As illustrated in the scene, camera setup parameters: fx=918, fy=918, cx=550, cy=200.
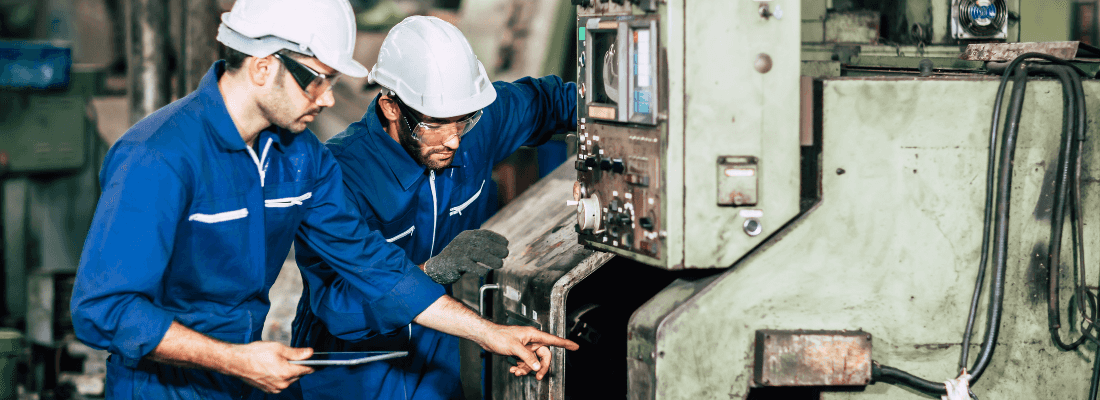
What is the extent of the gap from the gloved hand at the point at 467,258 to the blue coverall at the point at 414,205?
15 centimetres

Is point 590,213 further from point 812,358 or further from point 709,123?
point 812,358

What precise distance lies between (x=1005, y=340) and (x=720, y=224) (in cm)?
56

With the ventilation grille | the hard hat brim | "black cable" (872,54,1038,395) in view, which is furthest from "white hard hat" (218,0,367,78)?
the ventilation grille

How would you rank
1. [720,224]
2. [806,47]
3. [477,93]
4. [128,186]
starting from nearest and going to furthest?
[128,186], [720,224], [477,93], [806,47]

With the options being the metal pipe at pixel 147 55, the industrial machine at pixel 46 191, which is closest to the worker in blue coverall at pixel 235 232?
the industrial machine at pixel 46 191

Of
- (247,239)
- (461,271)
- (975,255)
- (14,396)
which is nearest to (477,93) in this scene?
(461,271)

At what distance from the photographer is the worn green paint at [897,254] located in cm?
159

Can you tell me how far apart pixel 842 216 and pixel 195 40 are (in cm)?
400

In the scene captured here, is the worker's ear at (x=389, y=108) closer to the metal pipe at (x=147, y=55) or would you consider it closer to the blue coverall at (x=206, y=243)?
the blue coverall at (x=206, y=243)

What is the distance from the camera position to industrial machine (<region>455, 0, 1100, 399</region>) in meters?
1.56

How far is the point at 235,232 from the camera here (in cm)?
170

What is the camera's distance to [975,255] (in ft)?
5.33

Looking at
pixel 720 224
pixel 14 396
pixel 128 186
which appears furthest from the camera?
pixel 14 396

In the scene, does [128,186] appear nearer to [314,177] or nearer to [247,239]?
[247,239]
